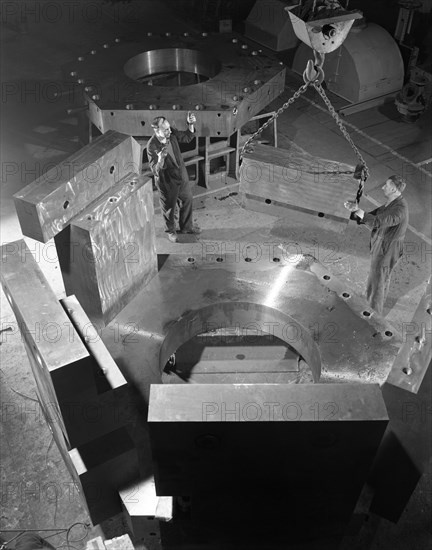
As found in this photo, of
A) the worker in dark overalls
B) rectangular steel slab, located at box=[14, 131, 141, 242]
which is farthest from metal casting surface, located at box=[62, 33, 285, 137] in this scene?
rectangular steel slab, located at box=[14, 131, 141, 242]

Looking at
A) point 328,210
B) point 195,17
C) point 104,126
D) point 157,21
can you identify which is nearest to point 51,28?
point 157,21

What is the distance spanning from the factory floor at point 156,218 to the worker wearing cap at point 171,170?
209 mm

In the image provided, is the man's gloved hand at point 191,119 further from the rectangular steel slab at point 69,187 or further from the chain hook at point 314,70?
the rectangular steel slab at point 69,187

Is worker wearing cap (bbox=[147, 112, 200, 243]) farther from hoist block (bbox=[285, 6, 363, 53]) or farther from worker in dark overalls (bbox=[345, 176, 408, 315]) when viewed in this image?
hoist block (bbox=[285, 6, 363, 53])

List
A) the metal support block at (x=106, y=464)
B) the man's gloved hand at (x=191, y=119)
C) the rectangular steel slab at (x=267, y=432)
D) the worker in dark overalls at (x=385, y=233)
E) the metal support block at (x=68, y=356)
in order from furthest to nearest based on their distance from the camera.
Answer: the man's gloved hand at (x=191, y=119)
the worker in dark overalls at (x=385, y=233)
the metal support block at (x=106, y=464)
the metal support block at (x=68, y=356)
the rectangular steel slab at (x=267, y=432)

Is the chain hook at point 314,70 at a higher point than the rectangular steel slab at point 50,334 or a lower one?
higher

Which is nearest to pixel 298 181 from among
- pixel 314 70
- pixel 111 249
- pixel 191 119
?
pixel 191 119

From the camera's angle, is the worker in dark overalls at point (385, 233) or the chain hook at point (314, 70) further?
the worker in dark overalls at point (385, 233)

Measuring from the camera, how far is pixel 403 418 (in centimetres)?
246

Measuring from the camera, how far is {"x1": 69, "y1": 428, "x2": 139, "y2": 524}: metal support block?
115 inches

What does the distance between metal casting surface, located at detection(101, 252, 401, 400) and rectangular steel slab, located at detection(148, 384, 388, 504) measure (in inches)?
35.9

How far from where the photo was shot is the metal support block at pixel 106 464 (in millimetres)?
2910

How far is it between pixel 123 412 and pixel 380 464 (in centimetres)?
123

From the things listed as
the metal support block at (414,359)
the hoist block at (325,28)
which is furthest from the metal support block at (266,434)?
the hoist block at (325,28)
